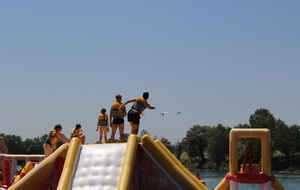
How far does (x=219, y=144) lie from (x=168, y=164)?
256 ft

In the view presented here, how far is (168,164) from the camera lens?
14.7 metres

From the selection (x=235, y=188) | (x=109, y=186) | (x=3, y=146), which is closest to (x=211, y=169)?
(x=3, y=146)

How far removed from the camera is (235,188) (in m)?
19.2

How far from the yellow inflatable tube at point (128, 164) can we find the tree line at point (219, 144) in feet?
230

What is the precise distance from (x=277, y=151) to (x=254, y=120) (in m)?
7.16

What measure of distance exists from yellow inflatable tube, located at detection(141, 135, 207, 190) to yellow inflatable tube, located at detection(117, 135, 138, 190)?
0.39 meters

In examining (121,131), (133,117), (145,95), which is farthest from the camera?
(121,131)

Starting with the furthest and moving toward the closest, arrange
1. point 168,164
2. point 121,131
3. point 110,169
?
point 121,131 < point 168,164 < point 110,169

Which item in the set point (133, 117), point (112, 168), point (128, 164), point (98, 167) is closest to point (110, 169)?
point (112, 168)

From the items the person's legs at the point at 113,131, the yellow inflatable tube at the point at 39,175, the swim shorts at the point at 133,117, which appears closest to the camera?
the yellow inflatable tube at the point at 39,175

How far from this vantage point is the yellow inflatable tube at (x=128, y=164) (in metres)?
13.6

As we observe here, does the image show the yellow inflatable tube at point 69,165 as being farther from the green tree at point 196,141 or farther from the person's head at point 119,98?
the green tree at point 196,141

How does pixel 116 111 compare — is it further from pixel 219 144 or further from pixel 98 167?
pixel 219 144

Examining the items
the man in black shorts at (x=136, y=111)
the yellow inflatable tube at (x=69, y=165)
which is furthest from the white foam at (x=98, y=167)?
the man in black shorts at (x=136, y=111)
